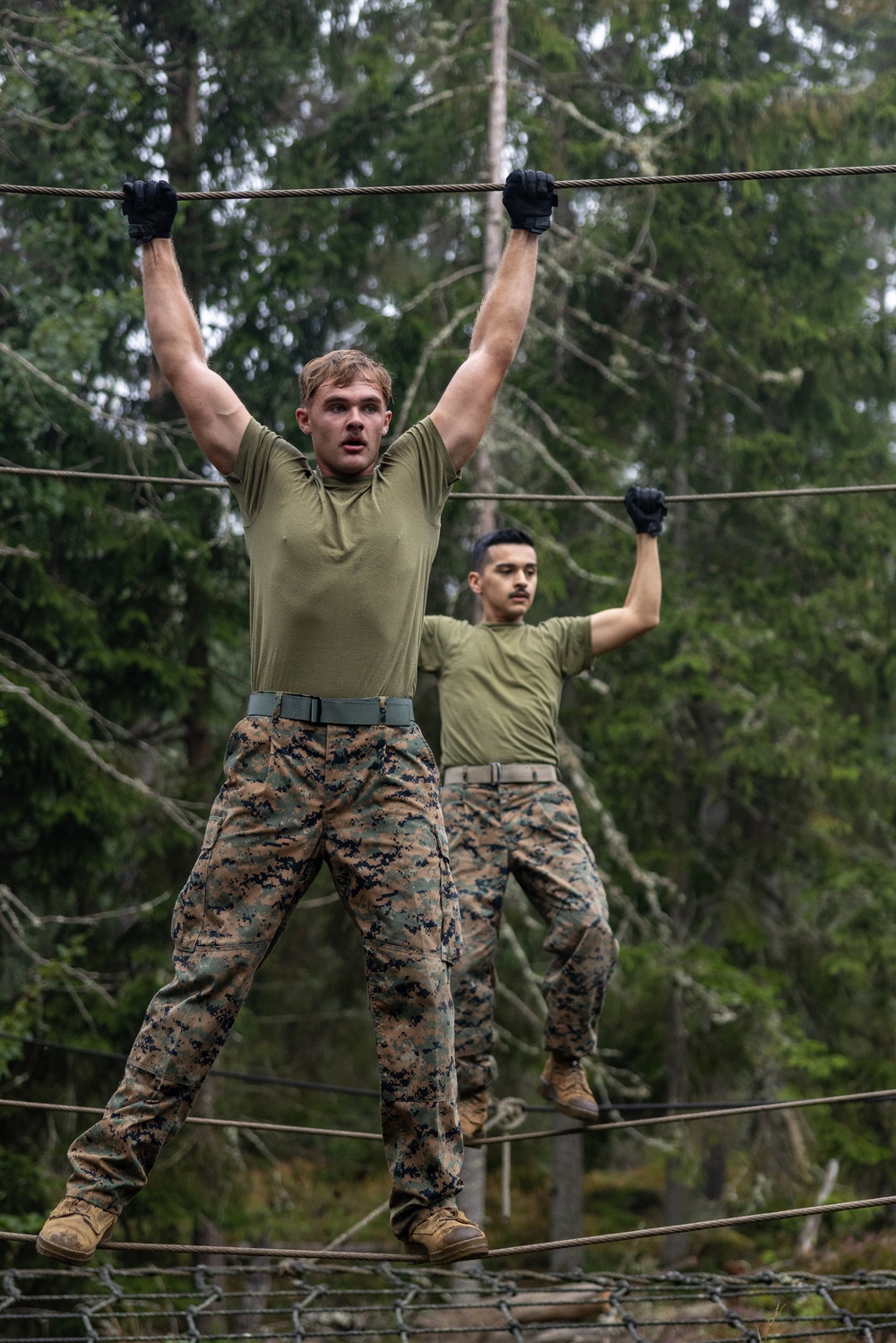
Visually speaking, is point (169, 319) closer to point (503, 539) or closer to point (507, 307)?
point (507, 307)

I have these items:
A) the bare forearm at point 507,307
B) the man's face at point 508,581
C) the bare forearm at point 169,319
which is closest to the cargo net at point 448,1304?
the man's face at point 508,581

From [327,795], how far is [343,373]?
803 mm

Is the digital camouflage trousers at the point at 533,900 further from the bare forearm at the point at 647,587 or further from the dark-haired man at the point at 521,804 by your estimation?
the bare forearm at the point at 647,587

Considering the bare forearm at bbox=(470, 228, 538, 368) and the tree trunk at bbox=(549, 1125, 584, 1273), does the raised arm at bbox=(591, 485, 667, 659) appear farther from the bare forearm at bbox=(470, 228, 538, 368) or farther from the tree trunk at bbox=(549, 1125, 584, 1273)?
the tree trunk at bbox=(549, 1125, 584, 1273)

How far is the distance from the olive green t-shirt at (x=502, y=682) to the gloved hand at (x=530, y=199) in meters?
1.51

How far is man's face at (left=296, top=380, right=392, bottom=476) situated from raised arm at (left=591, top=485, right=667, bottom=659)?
4.82ft

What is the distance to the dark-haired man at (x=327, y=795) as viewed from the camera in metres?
2.57

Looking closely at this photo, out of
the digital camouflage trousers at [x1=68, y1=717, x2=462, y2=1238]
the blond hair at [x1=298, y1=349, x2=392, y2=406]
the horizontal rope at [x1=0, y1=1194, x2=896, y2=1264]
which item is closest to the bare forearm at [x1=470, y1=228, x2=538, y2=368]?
the blond hair at [x1=298, y1=349, x2=392, y2=406]

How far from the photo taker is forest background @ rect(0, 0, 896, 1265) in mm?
8570

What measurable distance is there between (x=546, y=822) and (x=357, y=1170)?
8.96 m

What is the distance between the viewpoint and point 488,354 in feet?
9.05

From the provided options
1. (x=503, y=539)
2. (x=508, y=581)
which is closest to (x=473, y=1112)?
(x=508, y=581)

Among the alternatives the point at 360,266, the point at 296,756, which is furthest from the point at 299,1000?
the point at 296,756

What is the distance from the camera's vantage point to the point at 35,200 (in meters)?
8.81
